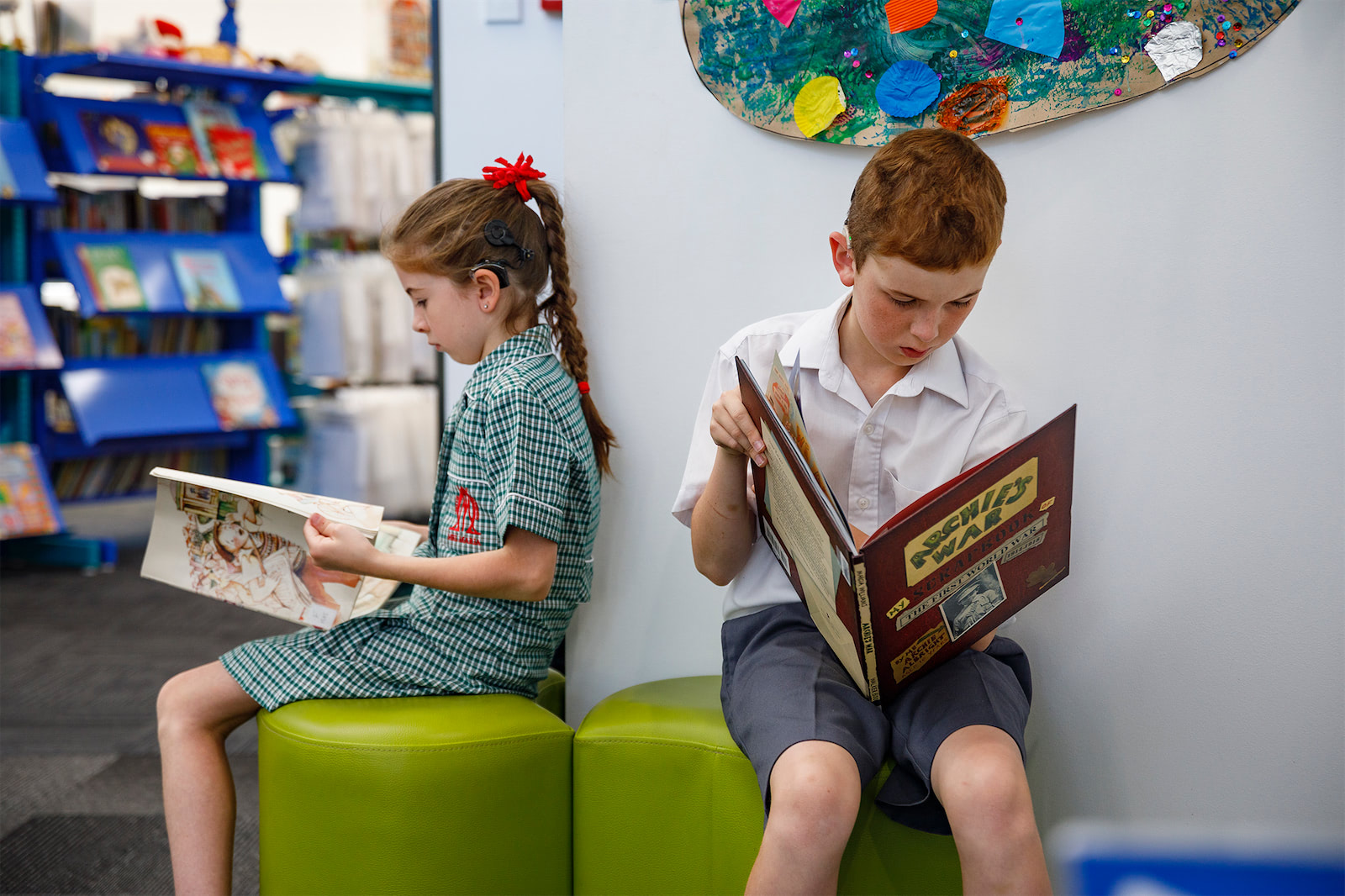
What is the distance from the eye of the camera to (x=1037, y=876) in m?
0.93

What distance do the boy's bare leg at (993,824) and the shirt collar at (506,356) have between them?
728mm

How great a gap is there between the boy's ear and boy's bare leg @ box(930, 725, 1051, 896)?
514mm

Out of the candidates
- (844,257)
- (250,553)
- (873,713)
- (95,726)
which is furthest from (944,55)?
(95,726)

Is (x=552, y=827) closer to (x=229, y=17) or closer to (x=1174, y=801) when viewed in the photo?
(x=1174, y=801)

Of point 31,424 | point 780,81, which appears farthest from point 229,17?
point 780,81

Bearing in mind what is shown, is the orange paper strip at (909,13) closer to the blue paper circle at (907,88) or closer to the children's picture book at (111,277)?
the blue paper circle at (907,88)

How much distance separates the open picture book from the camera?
1.26 metres

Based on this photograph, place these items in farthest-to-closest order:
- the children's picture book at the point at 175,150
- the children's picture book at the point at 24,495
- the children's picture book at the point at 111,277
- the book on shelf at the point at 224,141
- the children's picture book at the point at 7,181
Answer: the book on shelf at the point at 224,141
the children's picture book at the point at 175,150
the children's picture book at the point at 111,277
the children's picture book at the point at 24,495
the children's picture book at the point at 7,181

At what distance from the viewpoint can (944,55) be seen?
1.32 m

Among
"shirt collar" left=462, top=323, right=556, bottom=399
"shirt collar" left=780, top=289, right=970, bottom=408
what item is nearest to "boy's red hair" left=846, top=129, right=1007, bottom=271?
"shirt collar" left=780, top=289, right=970, bottom=408

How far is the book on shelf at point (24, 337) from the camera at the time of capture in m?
3.47

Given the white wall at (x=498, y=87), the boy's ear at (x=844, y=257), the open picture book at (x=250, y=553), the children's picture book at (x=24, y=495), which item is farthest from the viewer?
the children's picture book at (x=24, y=495)

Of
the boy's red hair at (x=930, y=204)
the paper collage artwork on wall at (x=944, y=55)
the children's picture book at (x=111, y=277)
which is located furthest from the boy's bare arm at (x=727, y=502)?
the children's picture book at (x=111, y=277)

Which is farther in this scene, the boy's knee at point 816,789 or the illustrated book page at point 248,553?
the illustrated book page at point 248,553
